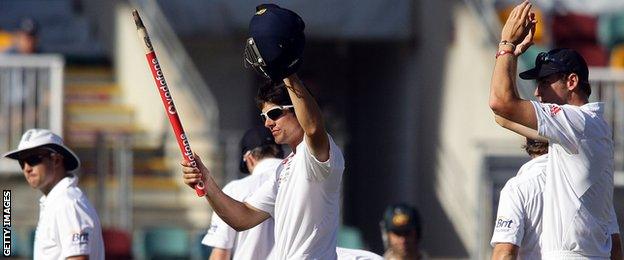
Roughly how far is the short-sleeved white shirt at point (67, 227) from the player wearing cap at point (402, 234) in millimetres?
2741

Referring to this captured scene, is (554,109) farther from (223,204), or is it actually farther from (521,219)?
(223,204)

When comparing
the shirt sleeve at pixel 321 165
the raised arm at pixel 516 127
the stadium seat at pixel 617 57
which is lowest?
the shirt sleeve at pixel 321 165

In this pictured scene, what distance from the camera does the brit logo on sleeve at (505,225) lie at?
7590 mm

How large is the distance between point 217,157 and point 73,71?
3.09 m

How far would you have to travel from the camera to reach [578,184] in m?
7.14

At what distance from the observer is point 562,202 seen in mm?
7184

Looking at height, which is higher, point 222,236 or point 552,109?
point 552,109

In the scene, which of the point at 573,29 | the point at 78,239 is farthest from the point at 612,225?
the point at 573,29

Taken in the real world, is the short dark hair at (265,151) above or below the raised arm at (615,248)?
above

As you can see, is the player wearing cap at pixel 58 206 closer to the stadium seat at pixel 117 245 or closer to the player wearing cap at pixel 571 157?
the player wearing cap at pixel 571 157

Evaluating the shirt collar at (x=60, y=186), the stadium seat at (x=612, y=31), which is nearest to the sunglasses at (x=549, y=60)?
the shirt collar at (x=60, y=186)

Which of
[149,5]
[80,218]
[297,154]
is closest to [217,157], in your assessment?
[149,5]

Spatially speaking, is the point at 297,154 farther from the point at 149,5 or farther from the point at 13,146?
the point at 149,5

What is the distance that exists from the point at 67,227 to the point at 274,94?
151cm
